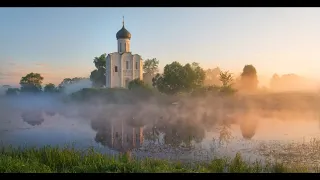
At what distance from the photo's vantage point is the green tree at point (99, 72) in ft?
14.2

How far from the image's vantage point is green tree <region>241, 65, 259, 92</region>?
14.2 feet

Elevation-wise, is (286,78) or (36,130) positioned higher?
(286,78)

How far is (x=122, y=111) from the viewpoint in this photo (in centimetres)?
438

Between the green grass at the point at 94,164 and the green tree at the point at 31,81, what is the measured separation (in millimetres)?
709

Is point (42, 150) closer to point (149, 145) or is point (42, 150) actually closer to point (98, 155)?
point (98, 155)

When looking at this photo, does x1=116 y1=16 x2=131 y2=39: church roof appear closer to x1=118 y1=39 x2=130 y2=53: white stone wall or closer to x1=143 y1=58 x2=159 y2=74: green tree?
x1=118 y1=39 x2=130 y2=53: white stone wall

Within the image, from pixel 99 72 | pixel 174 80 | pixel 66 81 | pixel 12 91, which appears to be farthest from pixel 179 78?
pixel 12 91

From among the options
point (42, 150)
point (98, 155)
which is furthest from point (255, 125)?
point (42, 150)

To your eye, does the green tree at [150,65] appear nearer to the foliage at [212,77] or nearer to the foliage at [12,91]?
the foliage at [212,77]

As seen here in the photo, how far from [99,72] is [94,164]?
1.05 meters

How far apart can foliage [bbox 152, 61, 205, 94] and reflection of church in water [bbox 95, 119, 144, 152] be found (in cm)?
59

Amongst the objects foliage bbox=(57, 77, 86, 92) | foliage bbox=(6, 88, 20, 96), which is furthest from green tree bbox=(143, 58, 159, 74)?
foliage bbox=(6, 88, 20, 96)
